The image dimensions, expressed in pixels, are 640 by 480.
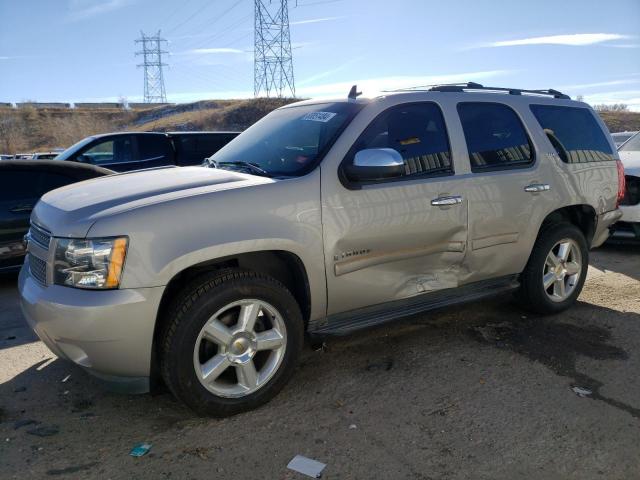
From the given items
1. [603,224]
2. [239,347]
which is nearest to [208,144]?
[603,224]

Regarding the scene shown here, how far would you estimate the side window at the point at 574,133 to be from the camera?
4645mm

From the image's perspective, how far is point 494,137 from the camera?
4258mm

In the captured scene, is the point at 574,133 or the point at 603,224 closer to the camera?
the point at 574,133

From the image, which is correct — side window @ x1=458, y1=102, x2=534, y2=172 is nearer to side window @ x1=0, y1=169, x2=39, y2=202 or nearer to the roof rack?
the roof rack

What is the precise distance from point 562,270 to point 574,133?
1.24 metres

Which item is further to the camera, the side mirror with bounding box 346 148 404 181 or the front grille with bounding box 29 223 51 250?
the side mirror with bounding box 346 148 404 181

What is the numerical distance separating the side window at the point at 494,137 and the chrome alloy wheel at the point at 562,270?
914mm

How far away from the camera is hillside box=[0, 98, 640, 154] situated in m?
52.0

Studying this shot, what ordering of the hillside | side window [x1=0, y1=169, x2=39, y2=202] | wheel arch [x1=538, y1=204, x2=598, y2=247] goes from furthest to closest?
the hillside < side window [x1=0, y1=169, x2=39, y2=202] < wheel arch [x1=538, y1=204, x2=598, y2=247]

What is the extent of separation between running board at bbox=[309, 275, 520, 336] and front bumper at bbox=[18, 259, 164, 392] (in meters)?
1.08

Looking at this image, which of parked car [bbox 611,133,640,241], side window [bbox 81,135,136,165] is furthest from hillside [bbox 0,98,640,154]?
parked car [bbox 611,133,640,241]

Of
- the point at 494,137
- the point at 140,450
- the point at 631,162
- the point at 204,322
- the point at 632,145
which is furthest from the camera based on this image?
the point at 632,145

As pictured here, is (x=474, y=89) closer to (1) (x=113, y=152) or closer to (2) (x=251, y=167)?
(2) (x=251, y=167)

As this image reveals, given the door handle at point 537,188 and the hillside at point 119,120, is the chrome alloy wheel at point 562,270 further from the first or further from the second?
the hillside at point 119,120
